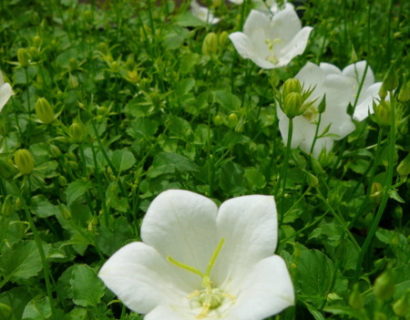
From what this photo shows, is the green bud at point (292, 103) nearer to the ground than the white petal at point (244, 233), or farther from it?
farther from it

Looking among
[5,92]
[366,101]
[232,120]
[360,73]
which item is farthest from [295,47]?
[5,92]

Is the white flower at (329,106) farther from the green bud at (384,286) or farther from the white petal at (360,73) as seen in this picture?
the green bud at (384,286)

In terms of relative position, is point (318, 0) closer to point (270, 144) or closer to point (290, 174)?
point (270, 144)

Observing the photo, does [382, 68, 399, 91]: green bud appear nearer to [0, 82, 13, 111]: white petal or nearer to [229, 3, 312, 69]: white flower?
[229, 3, 312, 69]: white flower

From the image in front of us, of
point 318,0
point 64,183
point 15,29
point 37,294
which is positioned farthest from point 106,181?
point 318,0

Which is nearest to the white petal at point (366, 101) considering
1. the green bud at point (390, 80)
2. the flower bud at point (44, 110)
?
the green bud at point (390, 80)

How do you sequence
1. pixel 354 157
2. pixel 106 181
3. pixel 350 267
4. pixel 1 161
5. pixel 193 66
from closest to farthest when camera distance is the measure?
pixel 1 161 < pixel 350 267 < pixel 106 181 < pixel 354 157 < pixel 193 66
